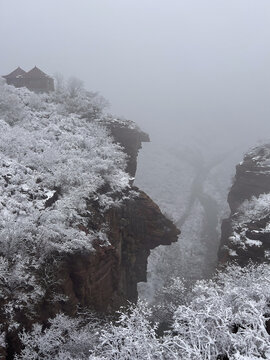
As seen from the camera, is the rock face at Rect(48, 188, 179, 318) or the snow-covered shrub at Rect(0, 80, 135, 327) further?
the rock face at Rect(48, 188, 179, 318)

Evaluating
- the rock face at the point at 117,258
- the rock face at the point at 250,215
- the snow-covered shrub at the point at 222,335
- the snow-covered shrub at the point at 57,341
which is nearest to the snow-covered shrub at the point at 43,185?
the rock face at the point at 117,258

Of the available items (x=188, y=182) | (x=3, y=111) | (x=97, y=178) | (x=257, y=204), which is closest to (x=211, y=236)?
(x=257, y=204)

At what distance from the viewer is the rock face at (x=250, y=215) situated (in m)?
32.2

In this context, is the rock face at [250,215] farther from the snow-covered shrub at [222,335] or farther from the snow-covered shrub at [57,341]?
the snow-covered shrub at [57,341]

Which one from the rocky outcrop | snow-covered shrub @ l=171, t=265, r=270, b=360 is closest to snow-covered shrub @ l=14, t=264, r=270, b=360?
snow-covered shrub @ l=171, t=265, r=270, b=360

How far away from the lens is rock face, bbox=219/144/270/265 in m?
32.2

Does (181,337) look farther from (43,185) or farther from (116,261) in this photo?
(43,185)

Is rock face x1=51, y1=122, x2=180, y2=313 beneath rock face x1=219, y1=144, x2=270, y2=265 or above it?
beneath

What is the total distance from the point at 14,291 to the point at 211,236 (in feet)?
155

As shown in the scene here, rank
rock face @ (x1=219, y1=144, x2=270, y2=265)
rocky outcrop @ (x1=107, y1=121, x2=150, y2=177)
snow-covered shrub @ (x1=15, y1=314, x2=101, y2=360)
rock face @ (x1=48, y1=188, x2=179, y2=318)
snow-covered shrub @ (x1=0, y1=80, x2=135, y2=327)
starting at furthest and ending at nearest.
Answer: rocky outcrop @ (x1=107, y1=121, x2=150, y2=177) < rock face @ (x1=219, y1=144, x2=270, y2=265) < rock face @ (x1=48, y1=188, x2=179, y2=318) < snow-covered shrub @ (x1=0, y1=80, x2=135, y2=327) < snow-covered shrub @ (x1=15, y1=314, x2=101, y2=360)

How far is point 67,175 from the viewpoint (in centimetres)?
2644

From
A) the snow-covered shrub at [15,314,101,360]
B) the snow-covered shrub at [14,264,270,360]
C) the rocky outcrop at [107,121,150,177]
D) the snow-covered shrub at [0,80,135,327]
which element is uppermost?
the rocky outcrop at [107,121,150,177]

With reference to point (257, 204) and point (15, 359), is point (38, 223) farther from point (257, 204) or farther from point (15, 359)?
point (257, 204)

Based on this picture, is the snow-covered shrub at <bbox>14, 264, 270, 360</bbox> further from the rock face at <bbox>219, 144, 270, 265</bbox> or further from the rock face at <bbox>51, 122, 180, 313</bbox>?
the rock face at <bbox>219, 144, 270, 265</bbox>
